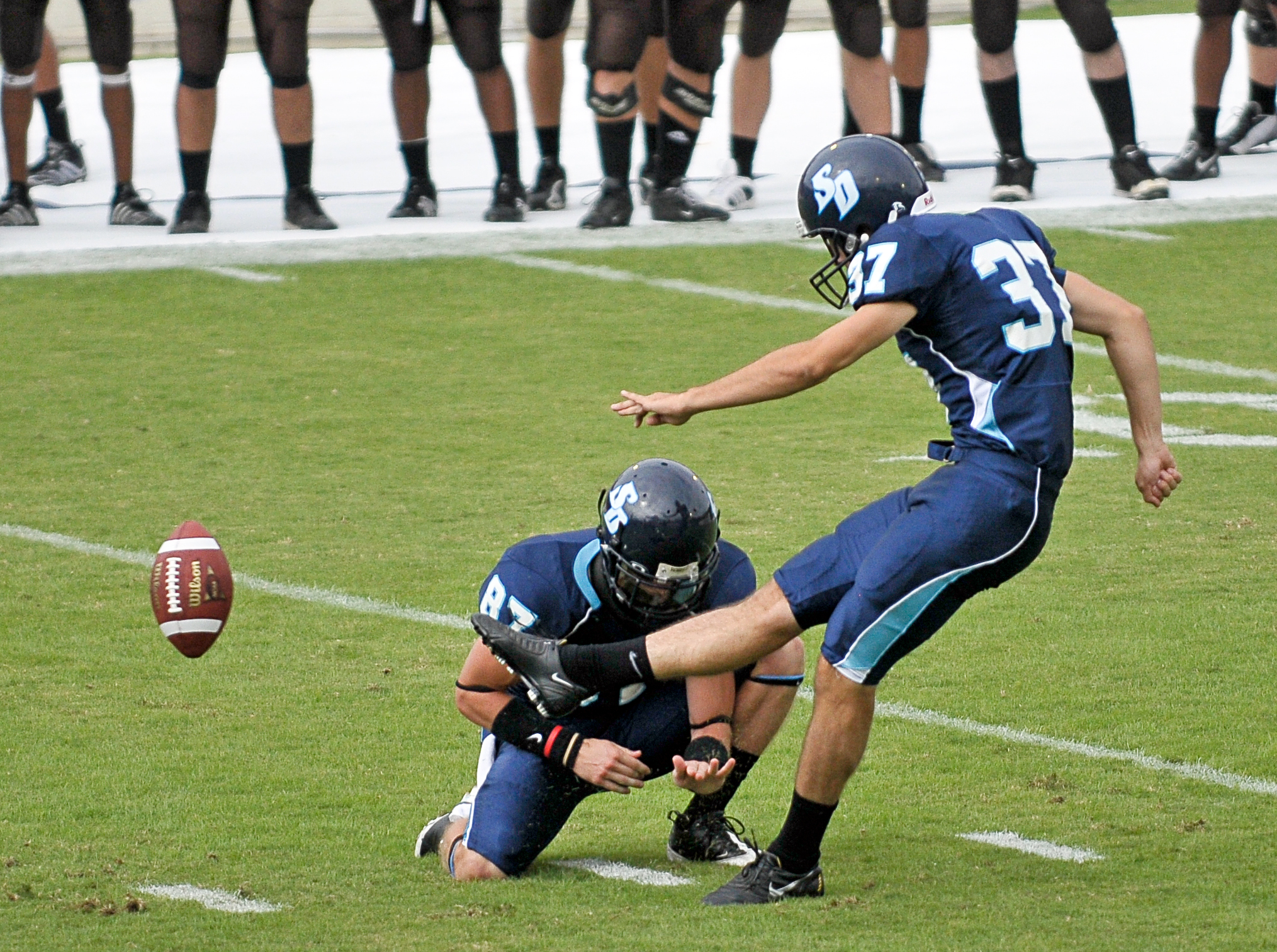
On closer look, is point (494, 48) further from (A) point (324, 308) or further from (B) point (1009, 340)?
(B) point (1009, 340)

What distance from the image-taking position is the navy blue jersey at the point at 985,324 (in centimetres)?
367

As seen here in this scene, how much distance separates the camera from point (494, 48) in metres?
10.1

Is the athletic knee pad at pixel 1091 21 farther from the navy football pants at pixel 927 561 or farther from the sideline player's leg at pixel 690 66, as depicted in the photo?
the navy football pants at pixel 927 561

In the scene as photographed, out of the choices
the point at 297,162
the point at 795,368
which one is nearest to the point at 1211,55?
the point at 297,162

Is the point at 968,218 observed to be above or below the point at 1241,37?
above

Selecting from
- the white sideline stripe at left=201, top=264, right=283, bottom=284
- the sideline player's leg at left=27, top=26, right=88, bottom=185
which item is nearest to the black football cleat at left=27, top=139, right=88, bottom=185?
the sideline player's leg at left=27, top=26, right=88, bottom=185

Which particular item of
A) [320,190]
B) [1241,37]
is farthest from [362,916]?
[1241,37]

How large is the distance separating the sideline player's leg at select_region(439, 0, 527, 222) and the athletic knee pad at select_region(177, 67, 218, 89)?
4.02ft

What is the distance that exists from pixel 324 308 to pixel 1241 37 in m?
10.2

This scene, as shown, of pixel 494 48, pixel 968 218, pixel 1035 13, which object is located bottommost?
pixel 1035 13

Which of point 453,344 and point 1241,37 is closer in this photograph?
point 453,344

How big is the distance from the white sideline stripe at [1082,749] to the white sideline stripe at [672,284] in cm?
457

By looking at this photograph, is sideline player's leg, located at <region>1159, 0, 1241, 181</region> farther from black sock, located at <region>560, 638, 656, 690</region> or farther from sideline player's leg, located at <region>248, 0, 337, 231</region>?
black sock, located at <region>560, 638, 656, 690</region>

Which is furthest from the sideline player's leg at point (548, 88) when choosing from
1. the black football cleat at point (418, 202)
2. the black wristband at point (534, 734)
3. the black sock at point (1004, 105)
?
the black wristband at point (534, 734)
